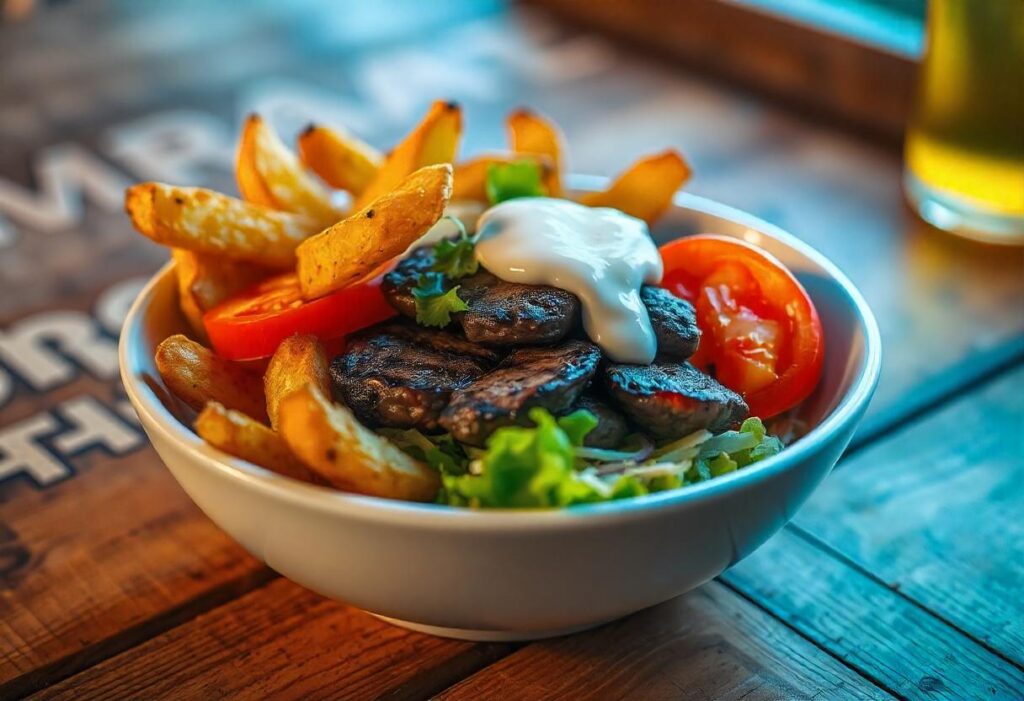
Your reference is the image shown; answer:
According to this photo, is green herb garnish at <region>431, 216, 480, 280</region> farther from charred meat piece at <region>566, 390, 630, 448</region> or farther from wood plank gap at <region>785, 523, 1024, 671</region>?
wood plank gap at <region>785, 523, 1024, 671</region>

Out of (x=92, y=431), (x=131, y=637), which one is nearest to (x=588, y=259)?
(x=131, y=637)

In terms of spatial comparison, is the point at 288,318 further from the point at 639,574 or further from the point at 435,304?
the point at 639,574

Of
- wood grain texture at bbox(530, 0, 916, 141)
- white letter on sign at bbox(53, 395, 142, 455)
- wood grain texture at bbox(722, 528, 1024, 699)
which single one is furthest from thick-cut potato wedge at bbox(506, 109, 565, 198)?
wood grain texture at bbox(530, 0, 916, 141)

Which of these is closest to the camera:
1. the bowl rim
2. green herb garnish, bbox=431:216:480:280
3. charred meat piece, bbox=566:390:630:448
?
the bowl rim

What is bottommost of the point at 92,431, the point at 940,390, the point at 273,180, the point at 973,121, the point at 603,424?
the point at 940,390

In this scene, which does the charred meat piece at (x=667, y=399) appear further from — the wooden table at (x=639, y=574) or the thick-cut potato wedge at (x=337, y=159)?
the thick-cut potato wedge at (x=337, y=159)

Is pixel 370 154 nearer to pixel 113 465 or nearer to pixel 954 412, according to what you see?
pixel 113 465
